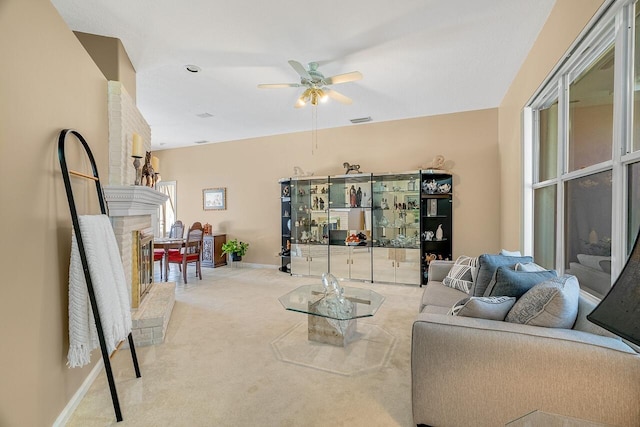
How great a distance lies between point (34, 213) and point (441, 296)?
9.75ft

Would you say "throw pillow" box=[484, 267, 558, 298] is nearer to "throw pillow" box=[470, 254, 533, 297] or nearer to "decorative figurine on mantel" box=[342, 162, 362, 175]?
"throw pillow" box=[470, 254, 533, 297]

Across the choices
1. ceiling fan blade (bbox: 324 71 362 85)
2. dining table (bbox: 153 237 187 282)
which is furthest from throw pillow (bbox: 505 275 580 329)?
dining table (bbox: 153 237 187 282)

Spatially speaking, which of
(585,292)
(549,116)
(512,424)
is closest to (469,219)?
(549,116)

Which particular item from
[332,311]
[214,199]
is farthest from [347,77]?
[214,199]

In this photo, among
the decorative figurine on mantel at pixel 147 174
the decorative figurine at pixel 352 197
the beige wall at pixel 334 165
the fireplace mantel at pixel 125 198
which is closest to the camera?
the fireplace mantel at pixel 125 198

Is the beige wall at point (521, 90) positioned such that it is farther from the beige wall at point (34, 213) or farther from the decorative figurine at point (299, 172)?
the decorative figurine at point (299, 172)

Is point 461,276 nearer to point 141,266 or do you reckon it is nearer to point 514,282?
point 514,282

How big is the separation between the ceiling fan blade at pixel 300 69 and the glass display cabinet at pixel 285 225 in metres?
3.06

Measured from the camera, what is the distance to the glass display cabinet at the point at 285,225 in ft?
→ 20.2

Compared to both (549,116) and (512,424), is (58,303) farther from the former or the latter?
(549,116)

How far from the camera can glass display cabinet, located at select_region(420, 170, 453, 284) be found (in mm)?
5027

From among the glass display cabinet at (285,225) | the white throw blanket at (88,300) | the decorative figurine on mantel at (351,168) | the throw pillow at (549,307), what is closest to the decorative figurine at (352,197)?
the decorative figurine on mantel at (351,168)

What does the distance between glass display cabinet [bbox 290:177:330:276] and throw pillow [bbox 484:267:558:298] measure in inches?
152

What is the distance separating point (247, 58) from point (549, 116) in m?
2.99
